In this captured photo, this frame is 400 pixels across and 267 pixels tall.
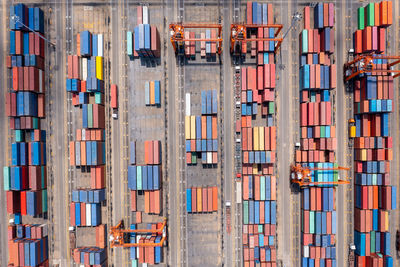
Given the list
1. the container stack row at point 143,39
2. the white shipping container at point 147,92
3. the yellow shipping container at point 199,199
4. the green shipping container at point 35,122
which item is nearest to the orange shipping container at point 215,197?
the yellow shipping container at point 199,199

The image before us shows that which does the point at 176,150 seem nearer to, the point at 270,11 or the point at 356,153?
the point at 270,11

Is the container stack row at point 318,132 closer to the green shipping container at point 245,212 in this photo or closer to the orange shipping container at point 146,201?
the green shipping container at point 245,212

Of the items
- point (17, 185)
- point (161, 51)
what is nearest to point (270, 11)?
point (161, 51)

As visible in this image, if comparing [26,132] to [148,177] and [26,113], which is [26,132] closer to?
[26,113]

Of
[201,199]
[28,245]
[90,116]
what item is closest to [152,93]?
[90,116]

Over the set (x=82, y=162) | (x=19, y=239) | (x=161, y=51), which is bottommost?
(x=19, y=239)

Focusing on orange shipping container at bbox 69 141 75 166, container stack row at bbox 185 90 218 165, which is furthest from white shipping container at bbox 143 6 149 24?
orange shipping container at bbox 69 141 75 166
